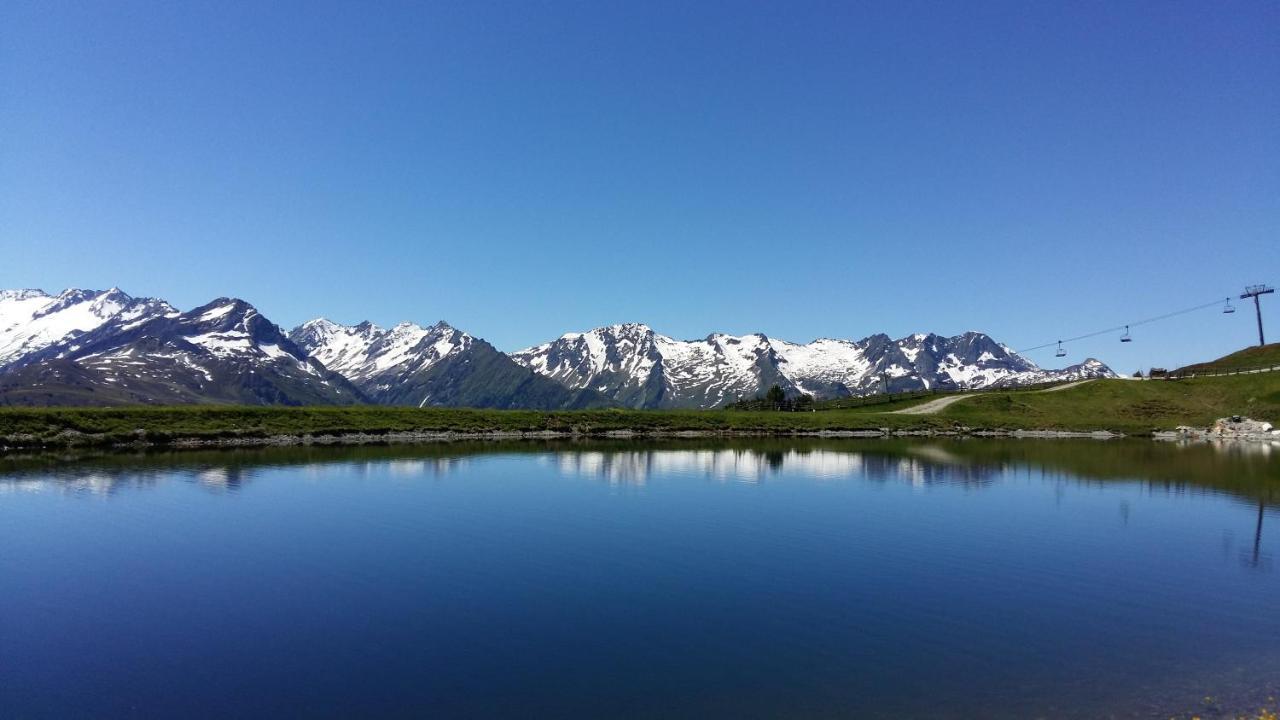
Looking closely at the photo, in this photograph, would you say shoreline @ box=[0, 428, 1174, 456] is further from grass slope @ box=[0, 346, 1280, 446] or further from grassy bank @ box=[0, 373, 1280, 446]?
grass slope @ box=[0, 346, 1280, 446]

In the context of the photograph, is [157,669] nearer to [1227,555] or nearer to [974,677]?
[974,677]

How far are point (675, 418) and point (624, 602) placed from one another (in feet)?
448

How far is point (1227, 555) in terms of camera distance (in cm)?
4009

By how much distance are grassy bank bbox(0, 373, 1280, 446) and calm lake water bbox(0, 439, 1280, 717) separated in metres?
47.2

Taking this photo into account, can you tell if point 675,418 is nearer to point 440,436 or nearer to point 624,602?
point 440,436

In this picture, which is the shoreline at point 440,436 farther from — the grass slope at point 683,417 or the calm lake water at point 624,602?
the calm lake water at point 624,602

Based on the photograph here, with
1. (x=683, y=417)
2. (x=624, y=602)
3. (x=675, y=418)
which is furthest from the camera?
(x=683, y=417)

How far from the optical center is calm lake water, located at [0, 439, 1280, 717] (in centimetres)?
2028

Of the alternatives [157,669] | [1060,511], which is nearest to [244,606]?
[157,669]

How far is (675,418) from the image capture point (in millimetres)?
165250

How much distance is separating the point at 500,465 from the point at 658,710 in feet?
227

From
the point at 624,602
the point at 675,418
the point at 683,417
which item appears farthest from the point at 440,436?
the point at 624,602

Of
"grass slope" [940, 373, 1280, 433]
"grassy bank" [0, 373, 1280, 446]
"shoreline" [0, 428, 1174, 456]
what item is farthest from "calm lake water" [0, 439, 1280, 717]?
"grass slope" [940, 373, 1280, 433]

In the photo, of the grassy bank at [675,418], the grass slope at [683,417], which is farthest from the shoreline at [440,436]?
the grass slope at [683,417]
